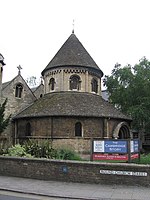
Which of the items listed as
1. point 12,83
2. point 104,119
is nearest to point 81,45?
point 12,83

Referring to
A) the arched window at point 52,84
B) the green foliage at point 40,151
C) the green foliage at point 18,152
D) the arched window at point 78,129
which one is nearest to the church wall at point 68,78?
the arched window at point 52,84

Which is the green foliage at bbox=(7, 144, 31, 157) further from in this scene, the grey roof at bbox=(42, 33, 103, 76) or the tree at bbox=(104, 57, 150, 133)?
the tree at bbox=(104, 57, 150, 133)

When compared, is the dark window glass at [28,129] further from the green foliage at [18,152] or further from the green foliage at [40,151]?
the green foliage at [18,152]

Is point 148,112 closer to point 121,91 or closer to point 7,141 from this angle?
point 121,91

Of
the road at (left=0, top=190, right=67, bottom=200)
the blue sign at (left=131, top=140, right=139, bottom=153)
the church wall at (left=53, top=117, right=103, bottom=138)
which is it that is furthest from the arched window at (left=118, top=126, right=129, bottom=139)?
the road at (left=0, top=190, right=67, bottom=200)

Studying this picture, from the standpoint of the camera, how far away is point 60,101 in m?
26.5

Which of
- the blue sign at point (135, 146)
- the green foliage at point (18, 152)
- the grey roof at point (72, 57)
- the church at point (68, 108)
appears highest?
the grey roof at point (72, 57)

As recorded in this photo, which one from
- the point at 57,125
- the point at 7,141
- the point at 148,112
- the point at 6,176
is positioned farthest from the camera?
the point at 148,112

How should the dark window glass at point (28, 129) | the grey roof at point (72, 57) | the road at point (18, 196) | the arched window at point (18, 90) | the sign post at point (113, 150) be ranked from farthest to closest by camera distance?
the arched window at point (18, 90)
the grey roof at point (72, 57)
the dark window glass at point (28, 129)
the sign post at point (113, 150)
the road at point (18, 196)

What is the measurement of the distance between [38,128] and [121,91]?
13442 millimetres

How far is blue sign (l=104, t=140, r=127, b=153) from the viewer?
13.9m

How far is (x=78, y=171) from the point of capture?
12.3 metres

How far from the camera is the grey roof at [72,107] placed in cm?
2428

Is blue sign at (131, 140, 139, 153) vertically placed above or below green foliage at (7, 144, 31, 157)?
above
